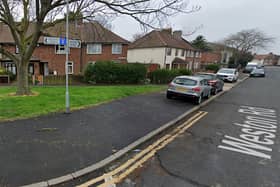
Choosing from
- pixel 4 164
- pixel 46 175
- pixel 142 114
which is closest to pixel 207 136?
pixel 142 114

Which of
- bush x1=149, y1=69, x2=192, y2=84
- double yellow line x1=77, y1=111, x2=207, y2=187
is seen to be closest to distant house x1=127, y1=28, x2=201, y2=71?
bush x1=149, y1=69, x2=192, y2=84

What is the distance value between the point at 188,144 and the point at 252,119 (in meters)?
4.37

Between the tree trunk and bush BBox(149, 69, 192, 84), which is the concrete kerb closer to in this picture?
the tree trunk

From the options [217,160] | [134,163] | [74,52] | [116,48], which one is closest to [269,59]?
[116,48]

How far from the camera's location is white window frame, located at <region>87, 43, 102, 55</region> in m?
28.2

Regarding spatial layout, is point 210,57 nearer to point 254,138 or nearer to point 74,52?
point 74,52

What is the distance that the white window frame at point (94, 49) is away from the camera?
1112 inches

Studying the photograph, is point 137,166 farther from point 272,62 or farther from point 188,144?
point 272,62

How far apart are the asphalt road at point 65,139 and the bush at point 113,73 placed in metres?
10.5

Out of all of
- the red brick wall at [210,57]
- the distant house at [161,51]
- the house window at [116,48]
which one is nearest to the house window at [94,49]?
the house window at [116,48]

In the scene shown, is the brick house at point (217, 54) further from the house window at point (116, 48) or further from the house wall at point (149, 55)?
the house window at point (116, 48)

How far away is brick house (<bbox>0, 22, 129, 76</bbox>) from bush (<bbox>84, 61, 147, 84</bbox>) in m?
7.64

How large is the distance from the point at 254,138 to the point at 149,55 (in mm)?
30038

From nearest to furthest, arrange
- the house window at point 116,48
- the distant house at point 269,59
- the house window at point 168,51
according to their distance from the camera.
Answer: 1. the house window at point 116,48
2. the house window at point 168,51
3. the distant house at point 269,59
